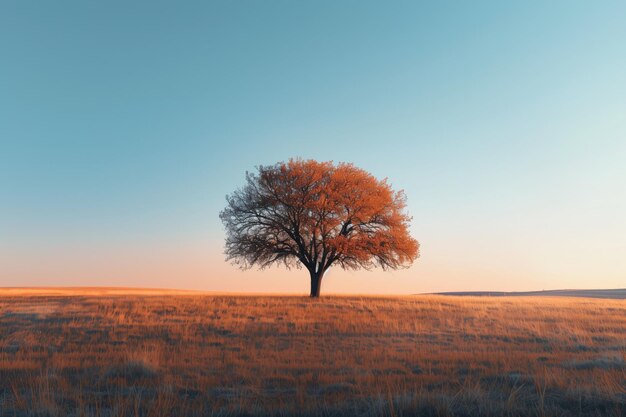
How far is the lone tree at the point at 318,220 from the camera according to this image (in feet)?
110

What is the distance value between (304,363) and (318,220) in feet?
71.3

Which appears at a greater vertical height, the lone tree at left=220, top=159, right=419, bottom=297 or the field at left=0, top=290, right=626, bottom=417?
the lone tree at left=220, top=159, right=419, bottom=297

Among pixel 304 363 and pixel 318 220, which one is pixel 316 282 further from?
pixel 304 363

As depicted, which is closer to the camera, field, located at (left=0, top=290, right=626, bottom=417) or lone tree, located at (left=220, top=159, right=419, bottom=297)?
field, located at (left=0, top=290, right=626, bottom=417)

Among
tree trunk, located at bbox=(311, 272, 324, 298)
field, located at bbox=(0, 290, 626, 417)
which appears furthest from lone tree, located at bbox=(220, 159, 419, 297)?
field, located at bbox=(0, 290, 626, 417)

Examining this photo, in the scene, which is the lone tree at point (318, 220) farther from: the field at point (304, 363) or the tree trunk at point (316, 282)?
the field at point (304, 363)

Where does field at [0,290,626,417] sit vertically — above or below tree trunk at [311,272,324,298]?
below

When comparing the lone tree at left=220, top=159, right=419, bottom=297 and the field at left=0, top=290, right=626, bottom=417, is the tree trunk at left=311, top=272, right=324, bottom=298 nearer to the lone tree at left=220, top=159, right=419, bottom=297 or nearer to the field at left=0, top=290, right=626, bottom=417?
the lone tree at left=220, top=159, right=419, bottom=297

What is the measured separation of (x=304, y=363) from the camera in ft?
40.2

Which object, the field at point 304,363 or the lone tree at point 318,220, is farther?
the lone tree at point 318,220

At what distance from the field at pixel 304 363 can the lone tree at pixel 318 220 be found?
989 centimetres

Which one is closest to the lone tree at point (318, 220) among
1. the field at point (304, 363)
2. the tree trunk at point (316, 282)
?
the tree trunk at point (316, 282)

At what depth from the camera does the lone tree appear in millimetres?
33594

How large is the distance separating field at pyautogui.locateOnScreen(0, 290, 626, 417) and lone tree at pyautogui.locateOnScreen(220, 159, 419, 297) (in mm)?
9891
